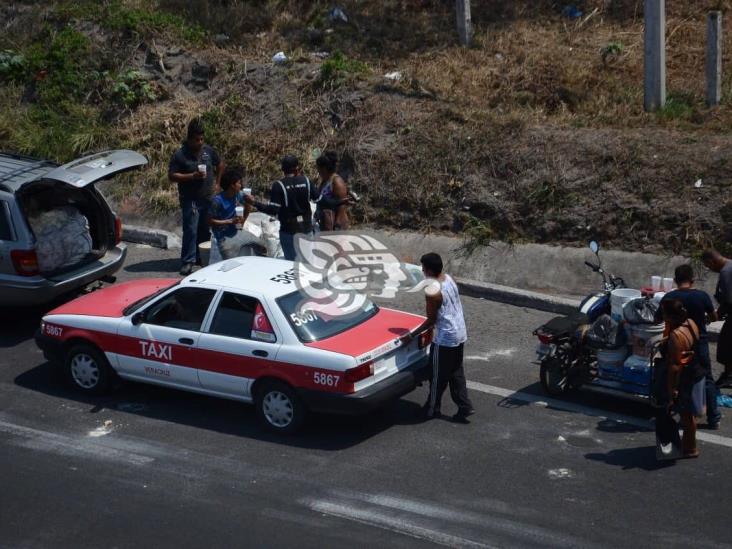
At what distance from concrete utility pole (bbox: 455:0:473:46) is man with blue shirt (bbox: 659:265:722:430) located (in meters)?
→ 8.71

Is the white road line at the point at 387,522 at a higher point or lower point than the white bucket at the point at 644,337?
lower

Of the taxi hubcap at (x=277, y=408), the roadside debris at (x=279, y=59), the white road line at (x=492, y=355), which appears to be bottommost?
the white road line at (x=492, y=355)

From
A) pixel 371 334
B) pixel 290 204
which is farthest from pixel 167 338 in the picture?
pixel 290 204

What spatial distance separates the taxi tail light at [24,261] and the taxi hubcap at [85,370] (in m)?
1.75

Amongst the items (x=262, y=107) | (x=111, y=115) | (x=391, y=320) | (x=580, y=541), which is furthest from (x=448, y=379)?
(x=111, y=115)

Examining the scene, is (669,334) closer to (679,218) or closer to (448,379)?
(448,379)

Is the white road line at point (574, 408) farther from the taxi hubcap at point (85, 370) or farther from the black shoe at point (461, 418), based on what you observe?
the taxi hubcap at point (85, 370)

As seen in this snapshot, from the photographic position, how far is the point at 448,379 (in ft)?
29.3

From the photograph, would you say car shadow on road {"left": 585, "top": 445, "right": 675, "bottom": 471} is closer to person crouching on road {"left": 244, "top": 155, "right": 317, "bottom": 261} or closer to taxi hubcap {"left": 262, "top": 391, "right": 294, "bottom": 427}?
taxi hubcap {"left": 262, "top": 391, "right": 294, "bottom": 427}

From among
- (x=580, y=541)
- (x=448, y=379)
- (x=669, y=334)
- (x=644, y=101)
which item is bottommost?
(x=580, y=541)

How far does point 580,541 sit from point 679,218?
20.9 feet

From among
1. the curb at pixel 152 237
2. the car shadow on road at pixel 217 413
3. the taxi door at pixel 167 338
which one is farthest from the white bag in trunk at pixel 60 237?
the curb at pixel 152 237

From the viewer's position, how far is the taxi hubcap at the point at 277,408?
865 centimetres

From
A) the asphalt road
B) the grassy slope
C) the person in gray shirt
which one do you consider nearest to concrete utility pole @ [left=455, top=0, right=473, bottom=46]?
the grassy slope
